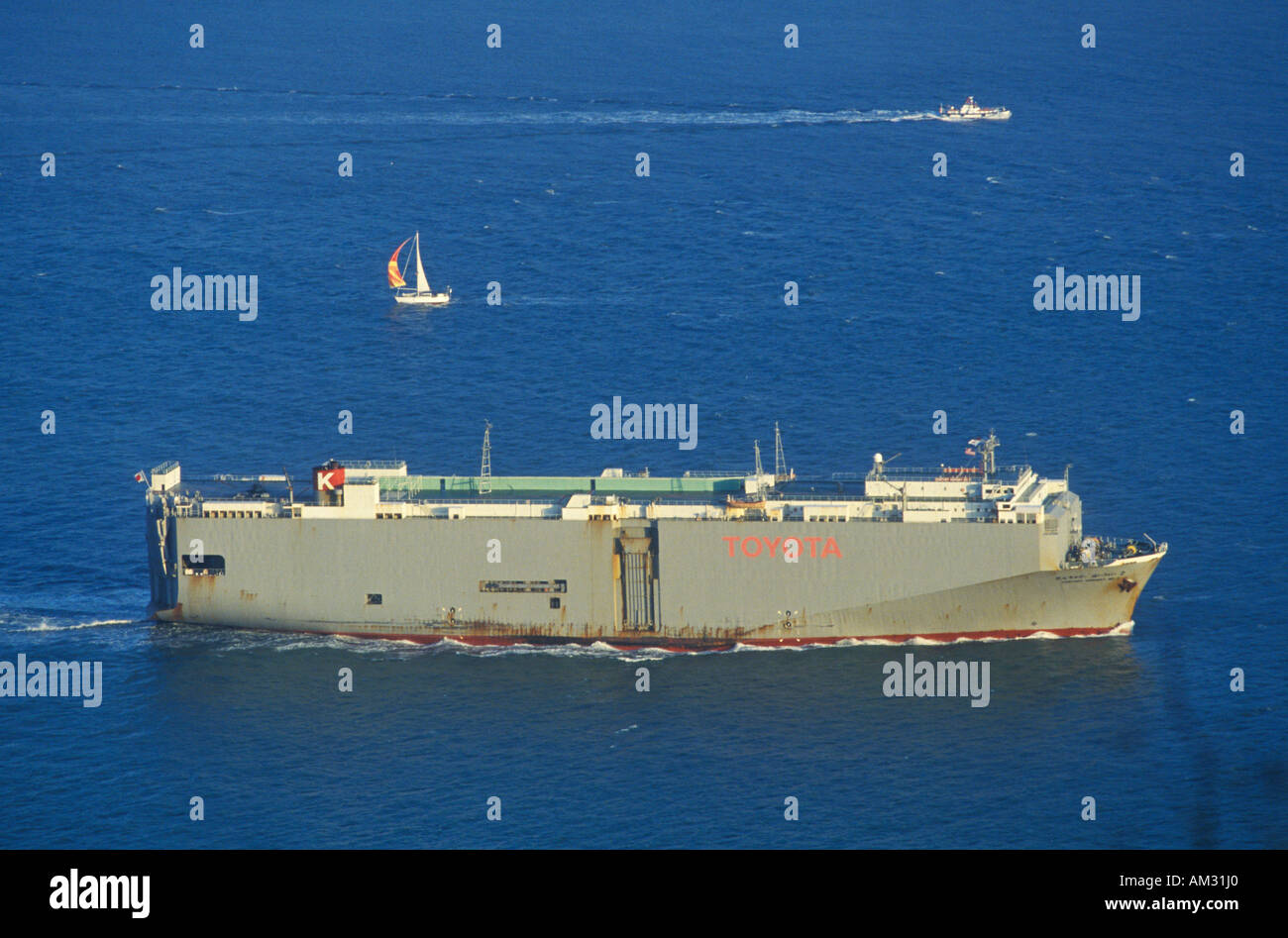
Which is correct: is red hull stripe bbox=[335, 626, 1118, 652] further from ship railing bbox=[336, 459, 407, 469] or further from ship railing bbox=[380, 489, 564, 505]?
ship railing bbox=[336, 459, 407, 469]

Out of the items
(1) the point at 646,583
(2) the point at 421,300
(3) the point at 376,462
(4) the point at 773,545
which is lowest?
(1) the point at 646,583

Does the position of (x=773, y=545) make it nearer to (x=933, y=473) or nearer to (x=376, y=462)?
(x=933, y=473)

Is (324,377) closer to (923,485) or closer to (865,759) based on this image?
(923,485)

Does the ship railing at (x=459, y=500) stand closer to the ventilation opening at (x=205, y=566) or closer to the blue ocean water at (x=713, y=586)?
the blue ocean water at (x=713, y=586)

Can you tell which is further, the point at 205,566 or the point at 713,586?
the point at 205,566

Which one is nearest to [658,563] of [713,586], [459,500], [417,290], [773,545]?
[713,586]

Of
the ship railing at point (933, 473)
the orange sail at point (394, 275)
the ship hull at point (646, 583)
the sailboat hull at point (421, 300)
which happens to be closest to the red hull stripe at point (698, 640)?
the ship hull at point (646, 583)
